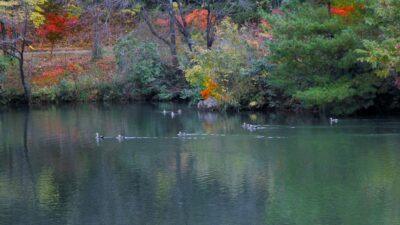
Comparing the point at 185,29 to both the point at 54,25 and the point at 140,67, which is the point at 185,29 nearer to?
the point at 140,67

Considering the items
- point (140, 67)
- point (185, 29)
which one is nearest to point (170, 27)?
point (185, 29)

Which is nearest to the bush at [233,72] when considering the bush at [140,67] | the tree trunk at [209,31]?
the tree trunk at [209,31]

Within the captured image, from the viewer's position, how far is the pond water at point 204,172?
51.3 feet

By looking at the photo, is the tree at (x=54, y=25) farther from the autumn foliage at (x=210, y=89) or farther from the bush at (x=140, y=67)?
the autumn foliage at (x=210, y=89)

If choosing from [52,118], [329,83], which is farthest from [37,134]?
[329,83]

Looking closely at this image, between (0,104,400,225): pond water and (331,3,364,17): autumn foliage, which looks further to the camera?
(331,3,364,17): autumn foliage

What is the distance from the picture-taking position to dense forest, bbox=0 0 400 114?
2789 centimetres

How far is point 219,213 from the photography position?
1557 cm

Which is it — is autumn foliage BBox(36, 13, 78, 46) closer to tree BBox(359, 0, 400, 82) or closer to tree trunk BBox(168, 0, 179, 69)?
tree trunk BBox(168, 0, 179, 69)

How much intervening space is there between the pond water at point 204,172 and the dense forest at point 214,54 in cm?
190

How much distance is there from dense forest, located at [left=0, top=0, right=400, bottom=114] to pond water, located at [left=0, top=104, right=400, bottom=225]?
6.23 feet

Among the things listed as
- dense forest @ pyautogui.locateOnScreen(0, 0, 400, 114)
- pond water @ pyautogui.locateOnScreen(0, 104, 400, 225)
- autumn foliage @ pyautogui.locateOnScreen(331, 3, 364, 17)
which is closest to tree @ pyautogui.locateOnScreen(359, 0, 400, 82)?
dense forest @ pyautogui.locateOnScreen(0, 0, 400, 114)

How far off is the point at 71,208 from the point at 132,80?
23760mm

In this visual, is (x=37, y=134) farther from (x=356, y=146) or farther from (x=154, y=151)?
(x=356, y=146)
